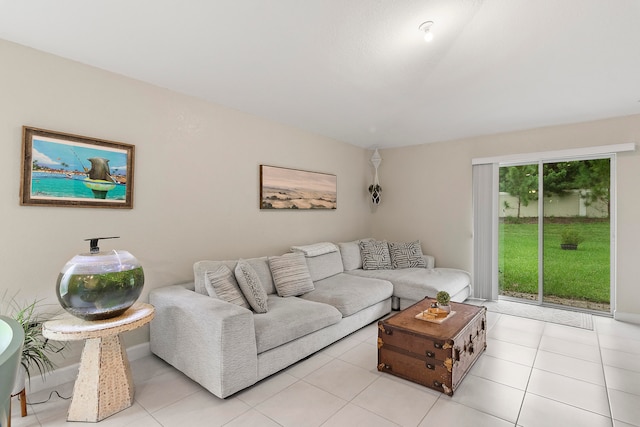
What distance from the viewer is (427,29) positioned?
216cm

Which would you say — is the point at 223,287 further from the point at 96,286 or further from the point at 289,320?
the point at 96,286

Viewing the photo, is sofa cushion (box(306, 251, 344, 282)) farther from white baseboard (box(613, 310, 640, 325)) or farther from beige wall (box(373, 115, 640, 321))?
white baseboard (box(613, 310, 640, 325))

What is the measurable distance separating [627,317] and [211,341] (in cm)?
458

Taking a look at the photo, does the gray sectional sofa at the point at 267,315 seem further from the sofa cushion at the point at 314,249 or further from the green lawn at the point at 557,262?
the green lawn at the point at 557,262

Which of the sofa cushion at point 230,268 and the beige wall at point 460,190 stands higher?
the beige wall at point 460,190

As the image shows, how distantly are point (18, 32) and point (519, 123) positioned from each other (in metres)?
4.92

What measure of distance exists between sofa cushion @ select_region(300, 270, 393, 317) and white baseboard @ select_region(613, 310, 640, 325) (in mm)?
2665

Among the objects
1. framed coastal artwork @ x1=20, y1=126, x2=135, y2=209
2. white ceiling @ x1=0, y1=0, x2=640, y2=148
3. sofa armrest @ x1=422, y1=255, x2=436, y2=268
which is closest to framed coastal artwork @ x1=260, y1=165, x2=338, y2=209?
white ceiling @ x1=0, y1=0, x2=640, y2=148

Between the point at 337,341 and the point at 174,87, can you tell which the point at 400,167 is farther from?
the point at 174,87

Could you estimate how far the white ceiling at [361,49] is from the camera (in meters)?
1.94

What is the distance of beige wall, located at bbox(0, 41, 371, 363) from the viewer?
2115 millimetres

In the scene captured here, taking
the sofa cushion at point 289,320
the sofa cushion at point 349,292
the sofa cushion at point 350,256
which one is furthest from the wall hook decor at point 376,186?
the sofa cushion at point 289,320

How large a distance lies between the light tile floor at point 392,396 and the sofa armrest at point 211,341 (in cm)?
13

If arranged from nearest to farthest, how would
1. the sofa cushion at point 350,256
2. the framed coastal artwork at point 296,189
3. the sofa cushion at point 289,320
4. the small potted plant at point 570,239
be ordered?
the sofa cushion at point 289,320, the framed coastal artwork at point 296,189, the small potted plant at point 570,239, the sofa cushion at point 350,256
